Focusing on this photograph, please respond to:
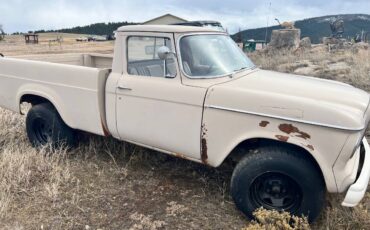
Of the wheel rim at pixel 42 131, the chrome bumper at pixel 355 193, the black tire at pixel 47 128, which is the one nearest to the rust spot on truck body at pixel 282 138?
the chrome bumper at pixel 355 193

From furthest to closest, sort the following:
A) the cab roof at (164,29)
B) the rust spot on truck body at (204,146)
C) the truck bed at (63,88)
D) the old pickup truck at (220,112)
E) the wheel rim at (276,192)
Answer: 1. the truck bed at (63,88)
2. the cab roof at (164,29)
3. the rust spot on truck body at (204,146)
4. the wheel rim at (276,192)
5. the old pickup truck at (220,112)

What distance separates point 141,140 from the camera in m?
4.11

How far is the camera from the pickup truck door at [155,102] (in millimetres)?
3652

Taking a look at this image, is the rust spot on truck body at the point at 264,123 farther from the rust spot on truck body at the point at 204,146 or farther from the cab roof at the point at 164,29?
the cab roof at the point at 164,29

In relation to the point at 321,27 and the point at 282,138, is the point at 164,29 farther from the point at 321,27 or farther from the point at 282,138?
the point at 321,27

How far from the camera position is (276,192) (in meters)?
3.40

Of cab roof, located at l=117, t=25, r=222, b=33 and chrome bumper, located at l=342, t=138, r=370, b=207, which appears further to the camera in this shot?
cab roof, located at l=117, t=25, r=222, b=33

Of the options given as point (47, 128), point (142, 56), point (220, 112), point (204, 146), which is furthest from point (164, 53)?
point (47, 128)

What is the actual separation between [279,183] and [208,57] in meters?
1.50

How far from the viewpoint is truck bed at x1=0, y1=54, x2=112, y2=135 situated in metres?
4.32

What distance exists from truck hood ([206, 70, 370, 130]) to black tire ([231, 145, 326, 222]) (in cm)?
38

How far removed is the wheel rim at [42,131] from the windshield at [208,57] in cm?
229

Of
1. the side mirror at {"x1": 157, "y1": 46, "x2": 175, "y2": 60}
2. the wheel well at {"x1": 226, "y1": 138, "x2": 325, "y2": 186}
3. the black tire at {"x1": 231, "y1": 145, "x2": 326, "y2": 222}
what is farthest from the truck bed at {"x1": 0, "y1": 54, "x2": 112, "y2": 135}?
the black tire at {"x1": 231, "y1": 145, "x2": 326, "y2": 222}

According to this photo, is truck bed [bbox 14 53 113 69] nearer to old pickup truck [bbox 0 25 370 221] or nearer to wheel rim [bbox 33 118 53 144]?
old pickup truck [bbox 0 25 370 221]
